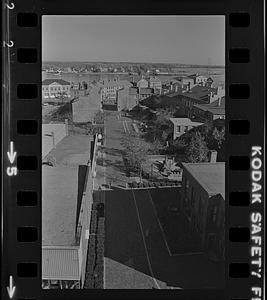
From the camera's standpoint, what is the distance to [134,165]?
4.86ft

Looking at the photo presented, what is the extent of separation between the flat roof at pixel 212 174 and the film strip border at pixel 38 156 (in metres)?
0.02

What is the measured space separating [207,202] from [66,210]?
352mm

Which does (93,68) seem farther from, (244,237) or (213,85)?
(244,237)

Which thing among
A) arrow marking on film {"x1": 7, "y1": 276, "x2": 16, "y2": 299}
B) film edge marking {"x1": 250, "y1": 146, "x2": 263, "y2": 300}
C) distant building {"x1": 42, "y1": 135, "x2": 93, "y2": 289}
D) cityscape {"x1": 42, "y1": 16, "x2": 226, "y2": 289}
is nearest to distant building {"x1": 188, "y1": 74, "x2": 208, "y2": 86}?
cityscape {"x1": 42, "y1": 16, "x2": 226, "y2": 289}

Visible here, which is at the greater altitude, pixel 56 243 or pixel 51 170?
pixel 51 170

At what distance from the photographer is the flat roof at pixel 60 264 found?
1447 millimetres

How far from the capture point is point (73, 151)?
1.48 metres

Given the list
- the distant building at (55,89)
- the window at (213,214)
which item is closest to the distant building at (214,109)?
the window at (213,214)

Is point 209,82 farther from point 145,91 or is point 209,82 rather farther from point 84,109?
point 84,109

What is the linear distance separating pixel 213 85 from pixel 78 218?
1.54 ft

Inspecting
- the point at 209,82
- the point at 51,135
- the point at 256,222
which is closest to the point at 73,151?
the point at 51,135

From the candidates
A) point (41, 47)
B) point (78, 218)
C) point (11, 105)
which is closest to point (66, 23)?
point (41, 47)

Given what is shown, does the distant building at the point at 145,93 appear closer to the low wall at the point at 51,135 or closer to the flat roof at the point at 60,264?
the low wall at the point at 51,135

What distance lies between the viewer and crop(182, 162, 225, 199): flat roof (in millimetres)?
1475
